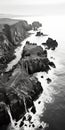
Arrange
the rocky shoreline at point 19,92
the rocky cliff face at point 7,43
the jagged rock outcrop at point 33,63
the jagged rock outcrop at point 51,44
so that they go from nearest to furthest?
the rocky shoreline at point 19,92 < the jagged rock outcrop at point 33,63 < the rocky cliff face at point 7,43 < the jagged rock outcrop at point 51,44

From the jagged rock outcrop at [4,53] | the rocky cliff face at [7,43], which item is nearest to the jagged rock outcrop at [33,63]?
the jagged rock outcrop at [4,53]

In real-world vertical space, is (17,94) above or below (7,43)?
above

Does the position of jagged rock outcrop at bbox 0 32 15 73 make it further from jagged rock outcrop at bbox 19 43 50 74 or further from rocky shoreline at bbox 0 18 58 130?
rocky shoreline at bbox 0 18 58 130

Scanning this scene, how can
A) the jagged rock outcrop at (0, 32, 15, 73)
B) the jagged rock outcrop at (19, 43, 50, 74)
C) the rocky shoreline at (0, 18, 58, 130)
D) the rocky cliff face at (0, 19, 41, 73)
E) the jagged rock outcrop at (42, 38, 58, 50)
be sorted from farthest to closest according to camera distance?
the jagged rock outcrop at (42, 38, 58, 50) → the rocky cliff face at (0, 19, 41, 73) → the jagged rock outcrop at (0, 32, 15, 73) → the jagged rock outcrop at (19, 43, 50, 74) → the rocky shoreline at (0, 18, 58, 130)

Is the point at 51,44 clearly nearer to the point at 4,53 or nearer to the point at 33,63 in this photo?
the point at 4,53

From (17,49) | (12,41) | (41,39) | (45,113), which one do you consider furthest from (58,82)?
(41,39)

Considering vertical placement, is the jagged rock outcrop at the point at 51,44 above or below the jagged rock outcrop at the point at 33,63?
below

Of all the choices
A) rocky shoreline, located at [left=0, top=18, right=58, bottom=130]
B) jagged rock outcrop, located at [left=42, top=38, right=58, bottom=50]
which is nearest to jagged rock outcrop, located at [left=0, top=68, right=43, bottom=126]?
rocky shoreline, located at [left=0, top=18, right=58, bottom=130]

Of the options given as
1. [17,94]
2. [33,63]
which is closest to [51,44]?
[33,63]

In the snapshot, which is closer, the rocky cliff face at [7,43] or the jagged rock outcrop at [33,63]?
the jagged rock outcrop at [33,63]

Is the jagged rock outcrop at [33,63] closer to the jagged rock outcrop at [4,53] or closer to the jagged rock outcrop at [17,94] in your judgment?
the jagged rock outcrop at [4,53]

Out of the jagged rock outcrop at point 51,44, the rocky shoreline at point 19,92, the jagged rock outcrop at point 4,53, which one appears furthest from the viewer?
the jagged rock outcrop at point 51,44
